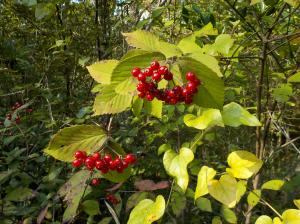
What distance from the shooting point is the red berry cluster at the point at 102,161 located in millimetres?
1228

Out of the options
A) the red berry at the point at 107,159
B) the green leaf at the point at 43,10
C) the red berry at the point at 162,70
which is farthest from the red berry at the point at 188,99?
the green leaf at the point at 43,10

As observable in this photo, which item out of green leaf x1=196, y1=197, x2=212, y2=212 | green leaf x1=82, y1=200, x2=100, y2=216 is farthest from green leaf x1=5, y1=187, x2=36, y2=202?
green leaf x1=196, y1=197, x2=212, y2=212

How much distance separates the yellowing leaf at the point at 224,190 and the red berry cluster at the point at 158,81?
9.4 inches

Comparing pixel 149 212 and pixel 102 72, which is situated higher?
pixel 102 72

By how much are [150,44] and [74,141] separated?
0.38 m

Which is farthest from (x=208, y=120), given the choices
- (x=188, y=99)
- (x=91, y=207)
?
(x=91, y=207)

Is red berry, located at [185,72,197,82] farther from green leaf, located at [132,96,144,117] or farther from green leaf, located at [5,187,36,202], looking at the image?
green leaf, located at [5,187,36,202]

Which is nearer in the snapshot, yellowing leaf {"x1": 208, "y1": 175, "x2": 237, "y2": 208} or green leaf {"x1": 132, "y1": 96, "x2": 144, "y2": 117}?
yellowing leaf {"x1": 208, "y1": 175, "x2": 237, "y2": 208}

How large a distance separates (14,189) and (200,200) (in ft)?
3.37

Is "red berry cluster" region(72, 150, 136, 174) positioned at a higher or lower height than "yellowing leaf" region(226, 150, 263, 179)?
lower

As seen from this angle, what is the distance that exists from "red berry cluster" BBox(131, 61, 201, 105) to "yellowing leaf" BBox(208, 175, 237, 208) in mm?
240

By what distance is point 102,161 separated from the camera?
1.23 m

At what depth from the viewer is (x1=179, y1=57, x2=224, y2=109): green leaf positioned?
101 centimetres

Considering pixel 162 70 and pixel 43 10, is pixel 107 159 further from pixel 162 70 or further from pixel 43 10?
pixel 43 10
